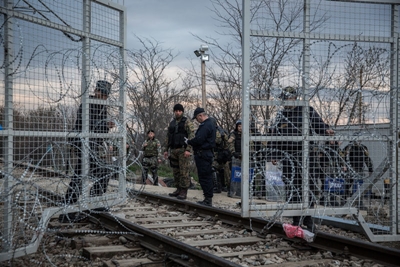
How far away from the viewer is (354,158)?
6.46 metres

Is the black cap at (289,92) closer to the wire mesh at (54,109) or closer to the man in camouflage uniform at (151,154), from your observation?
the wire mesh at (54,109)

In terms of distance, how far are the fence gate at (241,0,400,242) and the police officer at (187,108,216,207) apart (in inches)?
116

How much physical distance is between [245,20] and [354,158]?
94.5 inches

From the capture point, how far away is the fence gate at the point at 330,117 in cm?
589

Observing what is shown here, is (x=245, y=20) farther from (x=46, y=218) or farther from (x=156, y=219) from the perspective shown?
(x=156, y=219)

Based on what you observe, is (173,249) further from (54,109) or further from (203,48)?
(203,48)

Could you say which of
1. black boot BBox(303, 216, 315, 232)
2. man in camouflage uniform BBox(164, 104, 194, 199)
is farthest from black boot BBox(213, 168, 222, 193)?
black boot BBox(303, 216, 315, 232)

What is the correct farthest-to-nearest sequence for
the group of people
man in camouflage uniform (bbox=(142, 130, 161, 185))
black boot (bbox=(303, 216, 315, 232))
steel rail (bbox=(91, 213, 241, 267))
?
man in camouflage uniform (bbox=(142, 130, 161, 185)) → black boot (bbox=(303, 216, 315, 232)) → the group of people → steel rail (bbox=(91, 213, 241, 267))

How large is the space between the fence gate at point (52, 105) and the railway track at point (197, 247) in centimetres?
31

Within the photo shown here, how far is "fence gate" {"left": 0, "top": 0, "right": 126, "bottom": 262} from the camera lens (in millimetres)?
5039

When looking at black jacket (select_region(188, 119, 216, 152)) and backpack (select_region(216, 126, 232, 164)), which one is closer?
black jacket (select_region(188, 119, 216, 152))

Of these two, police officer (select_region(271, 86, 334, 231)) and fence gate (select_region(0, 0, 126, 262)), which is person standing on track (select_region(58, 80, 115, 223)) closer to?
fence gate (select_region(0, 0, 126, 262))

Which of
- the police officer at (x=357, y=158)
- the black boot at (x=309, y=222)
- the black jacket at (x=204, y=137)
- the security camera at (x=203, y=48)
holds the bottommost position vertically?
the black boot at (x=309, y=222)

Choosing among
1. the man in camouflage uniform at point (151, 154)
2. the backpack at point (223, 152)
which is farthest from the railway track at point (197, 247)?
the man in camouflage uniform at point (151, 154)
